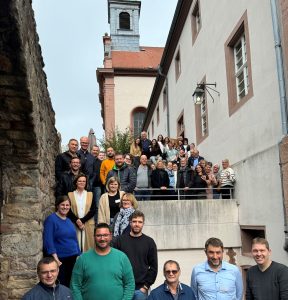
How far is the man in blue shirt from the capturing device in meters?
4.10

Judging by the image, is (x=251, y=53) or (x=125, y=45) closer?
(x=251, y=53)

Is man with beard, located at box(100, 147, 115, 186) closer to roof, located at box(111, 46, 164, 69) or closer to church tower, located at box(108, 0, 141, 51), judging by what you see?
roof, located at box(111, 46, 164, 69)

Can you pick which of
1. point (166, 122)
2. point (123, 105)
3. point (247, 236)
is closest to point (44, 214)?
point (247, 236)

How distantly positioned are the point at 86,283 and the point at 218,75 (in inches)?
341

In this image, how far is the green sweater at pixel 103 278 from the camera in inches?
163

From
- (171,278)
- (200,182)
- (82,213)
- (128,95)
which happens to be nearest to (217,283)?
(171,278)

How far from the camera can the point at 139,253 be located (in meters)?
4.70

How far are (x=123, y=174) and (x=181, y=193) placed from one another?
2870 mm

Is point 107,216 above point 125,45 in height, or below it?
below

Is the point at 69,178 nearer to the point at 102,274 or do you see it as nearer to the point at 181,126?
the point at 102,274

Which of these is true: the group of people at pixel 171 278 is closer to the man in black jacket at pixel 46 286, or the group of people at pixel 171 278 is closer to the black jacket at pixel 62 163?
the man in black jacket at pixel 46 286

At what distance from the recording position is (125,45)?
135 ft

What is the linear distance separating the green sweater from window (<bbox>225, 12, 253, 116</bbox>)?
621cm

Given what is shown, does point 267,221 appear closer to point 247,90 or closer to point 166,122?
point 247,90
